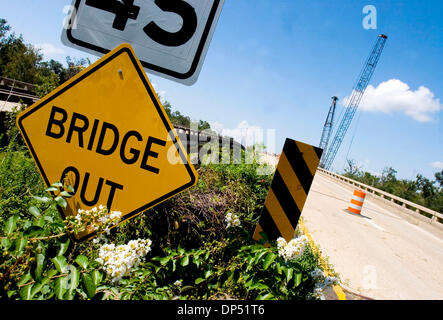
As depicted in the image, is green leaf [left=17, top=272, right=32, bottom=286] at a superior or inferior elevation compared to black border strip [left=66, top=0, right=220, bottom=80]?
inferior

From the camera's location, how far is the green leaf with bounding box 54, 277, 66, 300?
120 centimetres

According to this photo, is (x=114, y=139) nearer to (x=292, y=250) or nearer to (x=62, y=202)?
(x=62, y=202)

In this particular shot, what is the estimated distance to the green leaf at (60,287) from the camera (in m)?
1.20

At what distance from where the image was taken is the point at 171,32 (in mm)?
1584

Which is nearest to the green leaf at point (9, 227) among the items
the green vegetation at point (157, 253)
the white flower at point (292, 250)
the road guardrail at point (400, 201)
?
the green vegetation at point (157, 253)

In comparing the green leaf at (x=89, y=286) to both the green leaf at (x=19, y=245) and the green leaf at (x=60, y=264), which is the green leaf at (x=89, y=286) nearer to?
the green leaf at (x=60, y=264)

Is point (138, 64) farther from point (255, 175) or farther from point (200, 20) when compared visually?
point (255, 175)

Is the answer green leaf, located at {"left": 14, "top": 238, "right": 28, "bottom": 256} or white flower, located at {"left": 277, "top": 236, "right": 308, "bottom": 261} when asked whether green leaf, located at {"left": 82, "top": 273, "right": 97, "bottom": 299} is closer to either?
green leaf, located at {"left": 14, "top": 238, "right": 28, "bottom": 256}

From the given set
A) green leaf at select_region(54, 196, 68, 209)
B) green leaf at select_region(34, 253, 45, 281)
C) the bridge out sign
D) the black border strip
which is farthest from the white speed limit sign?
green leaf at select_region(34, 253, 45, 281)

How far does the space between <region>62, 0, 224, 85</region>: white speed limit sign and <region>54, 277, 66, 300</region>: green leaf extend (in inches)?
48.1

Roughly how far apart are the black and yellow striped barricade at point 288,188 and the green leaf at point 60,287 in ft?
5.80

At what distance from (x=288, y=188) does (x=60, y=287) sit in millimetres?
1979

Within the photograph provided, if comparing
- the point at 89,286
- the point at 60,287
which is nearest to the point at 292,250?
the point at 89,286

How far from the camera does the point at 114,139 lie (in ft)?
4.93
